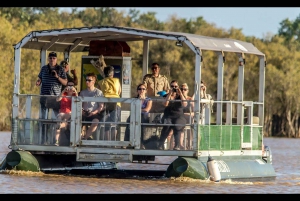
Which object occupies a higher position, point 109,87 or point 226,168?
point 109,87

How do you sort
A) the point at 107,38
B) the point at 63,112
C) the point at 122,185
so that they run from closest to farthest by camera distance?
1. the point at 122,185
2. the point at 63,112
3. the point at 107,38

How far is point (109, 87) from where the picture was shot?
936 inches

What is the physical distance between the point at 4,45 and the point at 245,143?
1646 inches

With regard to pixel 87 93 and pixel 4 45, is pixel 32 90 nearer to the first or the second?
pixel 4 45

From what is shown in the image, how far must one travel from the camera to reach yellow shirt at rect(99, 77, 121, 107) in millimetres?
23703

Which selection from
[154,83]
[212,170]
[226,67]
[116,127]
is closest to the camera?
[212,170]

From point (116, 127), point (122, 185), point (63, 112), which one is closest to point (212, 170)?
point (122, 185)

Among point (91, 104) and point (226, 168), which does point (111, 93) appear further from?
point (226, 168)

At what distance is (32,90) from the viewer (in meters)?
56.8

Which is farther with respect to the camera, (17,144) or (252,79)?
(252,79)

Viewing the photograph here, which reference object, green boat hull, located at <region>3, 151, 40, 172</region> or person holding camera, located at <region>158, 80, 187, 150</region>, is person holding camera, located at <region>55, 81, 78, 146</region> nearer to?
green boat hull, located at <region>3, 151, 40, 172</region>

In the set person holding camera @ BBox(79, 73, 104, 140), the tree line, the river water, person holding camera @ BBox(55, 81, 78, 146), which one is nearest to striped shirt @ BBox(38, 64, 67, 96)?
person holding camera @ BBox(55, 81, 78, 146)

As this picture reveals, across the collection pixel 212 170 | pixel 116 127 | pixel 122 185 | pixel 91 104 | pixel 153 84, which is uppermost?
pixel 153 84
